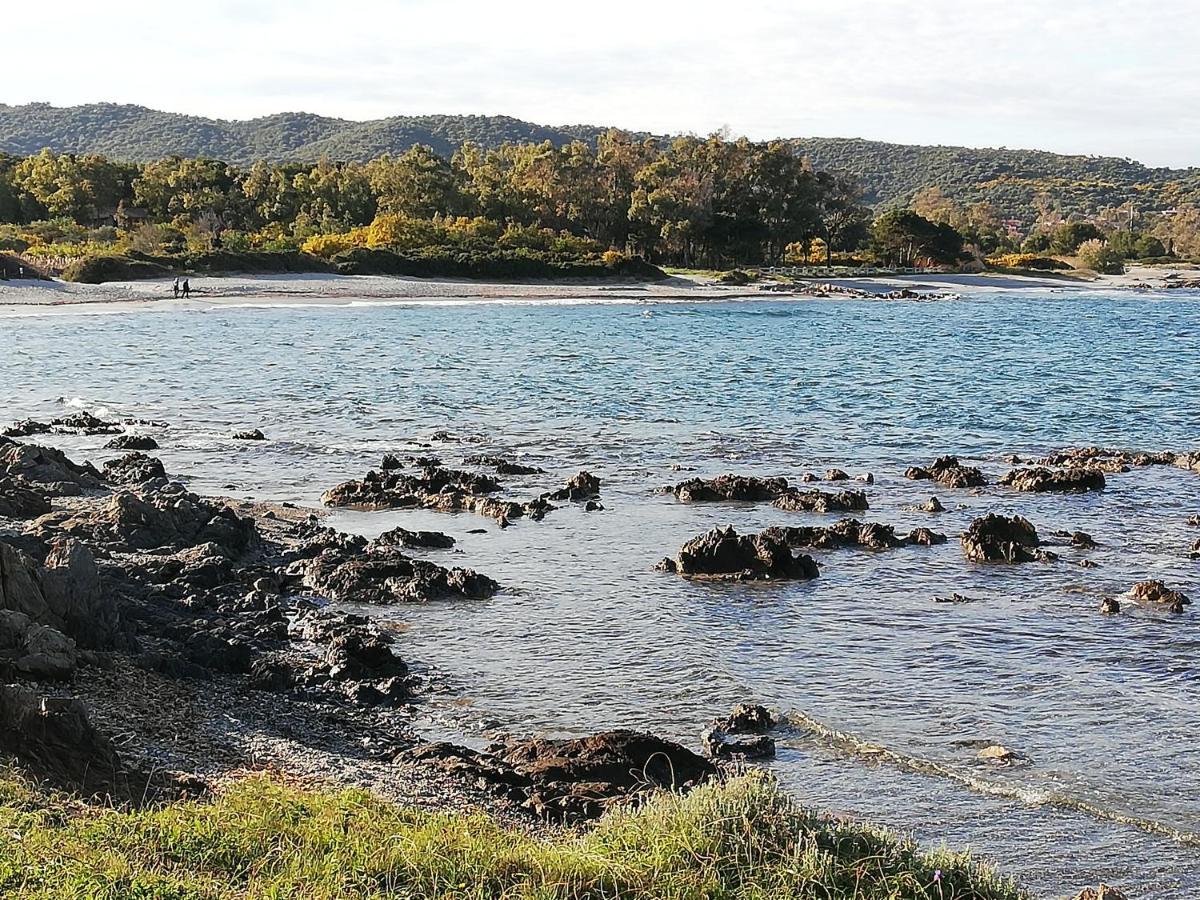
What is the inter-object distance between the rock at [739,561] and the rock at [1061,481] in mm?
7073

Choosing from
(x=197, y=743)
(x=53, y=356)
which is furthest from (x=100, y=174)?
(x=197, y=743)

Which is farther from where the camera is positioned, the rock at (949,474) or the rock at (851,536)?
the rock at (949,474)

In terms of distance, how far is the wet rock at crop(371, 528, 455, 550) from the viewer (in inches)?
627

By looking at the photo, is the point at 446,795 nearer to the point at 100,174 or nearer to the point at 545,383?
the point at 545,383

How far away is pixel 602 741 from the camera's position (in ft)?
29.4

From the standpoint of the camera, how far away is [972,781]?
895 centimetres

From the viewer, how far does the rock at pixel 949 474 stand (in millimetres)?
20984

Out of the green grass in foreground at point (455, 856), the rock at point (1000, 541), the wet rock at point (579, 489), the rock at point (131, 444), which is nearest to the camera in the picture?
the green grass in foreground at point (455, 856)

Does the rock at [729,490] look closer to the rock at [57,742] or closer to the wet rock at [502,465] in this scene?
the wet rock at [502,465]

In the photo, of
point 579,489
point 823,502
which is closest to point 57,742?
point 579,489

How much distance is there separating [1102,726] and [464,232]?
284ft

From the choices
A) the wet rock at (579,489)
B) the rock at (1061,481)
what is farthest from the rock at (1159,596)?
the wet rock at (579,489)

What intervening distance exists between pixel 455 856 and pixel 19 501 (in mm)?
10956

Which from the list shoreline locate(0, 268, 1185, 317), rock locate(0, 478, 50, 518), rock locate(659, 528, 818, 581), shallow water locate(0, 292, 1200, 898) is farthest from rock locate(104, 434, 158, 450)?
shoreline locate(0, 268, 1185, 317)
